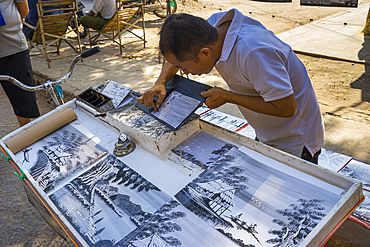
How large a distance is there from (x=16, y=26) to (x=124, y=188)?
208 centimetres

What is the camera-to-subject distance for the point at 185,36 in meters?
1.07

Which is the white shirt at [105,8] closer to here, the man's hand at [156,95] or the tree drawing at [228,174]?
the man's hand at [156,95]

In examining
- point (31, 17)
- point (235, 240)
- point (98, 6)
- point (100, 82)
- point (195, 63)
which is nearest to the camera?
point (235, 240)

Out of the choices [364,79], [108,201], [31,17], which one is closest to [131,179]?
[108,201]

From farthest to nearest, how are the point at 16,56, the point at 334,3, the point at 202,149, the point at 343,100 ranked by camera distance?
the point at 334,3
the point at 343,100
the point at 16,56
the point at 202,149

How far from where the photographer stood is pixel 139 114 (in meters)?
1.57

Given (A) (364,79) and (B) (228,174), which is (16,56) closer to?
(B) (228,174)

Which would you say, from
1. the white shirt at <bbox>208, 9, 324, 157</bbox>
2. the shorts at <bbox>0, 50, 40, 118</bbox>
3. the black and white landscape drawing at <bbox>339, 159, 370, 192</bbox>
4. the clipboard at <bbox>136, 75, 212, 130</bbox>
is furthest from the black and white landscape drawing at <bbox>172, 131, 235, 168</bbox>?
the shorts at <bbox>0, 50, 40, 118</bbox>

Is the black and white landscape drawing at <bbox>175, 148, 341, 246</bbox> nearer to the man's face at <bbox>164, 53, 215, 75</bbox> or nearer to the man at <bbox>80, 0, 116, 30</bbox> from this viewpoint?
the man's face at <bbox>164, 53, 215, 75</bbox>

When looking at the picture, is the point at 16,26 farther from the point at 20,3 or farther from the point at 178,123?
the point at 178,123

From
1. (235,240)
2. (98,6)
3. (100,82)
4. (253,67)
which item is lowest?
(100,82)

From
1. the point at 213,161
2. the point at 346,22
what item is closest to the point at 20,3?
the point at 213,161

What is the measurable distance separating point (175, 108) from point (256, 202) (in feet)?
2.14

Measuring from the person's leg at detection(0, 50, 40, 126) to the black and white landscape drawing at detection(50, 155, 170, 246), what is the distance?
1.71m
